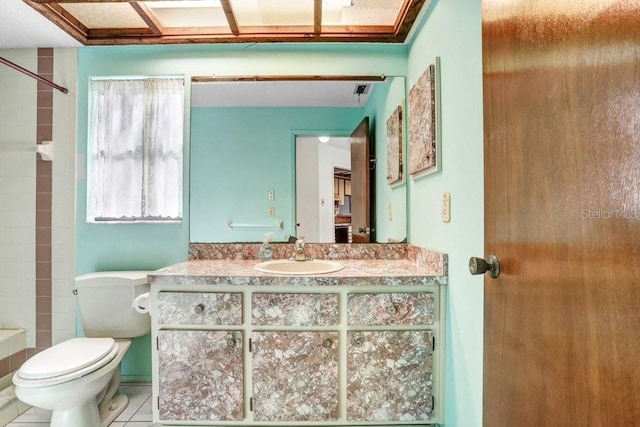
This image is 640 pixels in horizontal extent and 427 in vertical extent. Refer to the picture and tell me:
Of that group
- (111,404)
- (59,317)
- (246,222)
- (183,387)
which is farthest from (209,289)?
(59,317)

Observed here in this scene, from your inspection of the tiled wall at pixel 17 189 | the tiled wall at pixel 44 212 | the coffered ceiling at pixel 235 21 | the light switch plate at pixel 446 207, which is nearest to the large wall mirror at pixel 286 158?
the coffered ceiling at pixel 235 21

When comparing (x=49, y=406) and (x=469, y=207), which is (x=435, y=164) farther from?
(x=49, y=406)

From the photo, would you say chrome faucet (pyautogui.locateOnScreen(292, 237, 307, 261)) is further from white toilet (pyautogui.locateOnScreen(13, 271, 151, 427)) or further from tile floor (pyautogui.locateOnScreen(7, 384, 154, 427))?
tile floor (pyautogui.locateOnScreen(7, 384, 154, 427))

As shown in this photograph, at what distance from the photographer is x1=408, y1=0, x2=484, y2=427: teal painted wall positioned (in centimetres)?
116

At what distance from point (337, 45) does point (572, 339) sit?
1.96 metres

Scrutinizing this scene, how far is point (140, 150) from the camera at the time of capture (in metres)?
2.01

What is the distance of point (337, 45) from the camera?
2.01 m

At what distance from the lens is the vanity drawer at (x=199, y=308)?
4.84ft

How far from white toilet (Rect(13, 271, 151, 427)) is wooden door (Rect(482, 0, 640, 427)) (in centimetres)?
167

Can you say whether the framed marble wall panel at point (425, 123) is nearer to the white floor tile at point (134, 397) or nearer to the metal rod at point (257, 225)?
the metal rod at point (257, 225)

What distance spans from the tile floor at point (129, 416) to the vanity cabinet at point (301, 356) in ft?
1.32

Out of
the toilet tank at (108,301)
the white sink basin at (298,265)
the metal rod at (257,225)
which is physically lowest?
the toilet tank at (108,301)

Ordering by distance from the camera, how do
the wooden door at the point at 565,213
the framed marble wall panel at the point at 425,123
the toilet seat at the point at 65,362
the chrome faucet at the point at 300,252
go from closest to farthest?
the wooden door at the point at 565,213
the toilet seat at the point at 65,362
the framed marble wall panel at the point at 425,123
the chrome faucet at the point at 300,252

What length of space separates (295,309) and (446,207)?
812 mm
